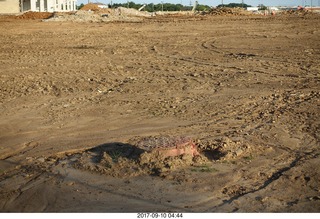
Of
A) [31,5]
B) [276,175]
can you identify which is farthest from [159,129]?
[31,5]

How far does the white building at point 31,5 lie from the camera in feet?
147

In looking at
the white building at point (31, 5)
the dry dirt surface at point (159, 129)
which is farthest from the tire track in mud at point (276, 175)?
the white building at point (31, 5)

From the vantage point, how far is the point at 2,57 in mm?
15906

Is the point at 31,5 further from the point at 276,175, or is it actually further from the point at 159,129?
the point at 276,175

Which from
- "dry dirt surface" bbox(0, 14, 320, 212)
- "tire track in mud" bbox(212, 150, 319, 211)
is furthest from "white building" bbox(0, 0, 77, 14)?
"tire track in mud" bbox(212, 150, 319, 211)

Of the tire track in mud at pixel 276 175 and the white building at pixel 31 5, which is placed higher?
the white building at pixel 31 5

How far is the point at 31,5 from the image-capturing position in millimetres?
46938

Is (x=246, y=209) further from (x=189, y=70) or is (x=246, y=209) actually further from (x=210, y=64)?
(x=210, y=64)

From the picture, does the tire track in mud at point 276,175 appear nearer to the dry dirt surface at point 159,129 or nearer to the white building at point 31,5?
the dry dirt surface at point 159,129

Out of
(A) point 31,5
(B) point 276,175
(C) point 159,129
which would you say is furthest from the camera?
(A) point 31,5

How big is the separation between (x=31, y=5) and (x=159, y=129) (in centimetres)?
4249

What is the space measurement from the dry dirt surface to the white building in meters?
30.7

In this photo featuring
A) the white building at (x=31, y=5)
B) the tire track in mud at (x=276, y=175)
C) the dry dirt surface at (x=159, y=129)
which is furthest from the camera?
the white building at (x=31, y=5)

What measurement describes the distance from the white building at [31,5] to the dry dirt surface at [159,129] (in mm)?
30745
